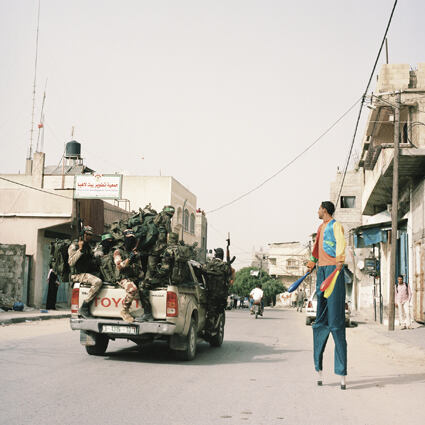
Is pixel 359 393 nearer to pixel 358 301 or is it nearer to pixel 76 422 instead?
pixel 76 422

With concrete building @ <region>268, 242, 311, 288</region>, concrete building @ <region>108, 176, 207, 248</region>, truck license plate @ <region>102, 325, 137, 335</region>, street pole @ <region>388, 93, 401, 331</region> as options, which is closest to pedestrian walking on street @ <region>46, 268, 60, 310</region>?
street pole @ <region>388, 93, 401, 331</region>

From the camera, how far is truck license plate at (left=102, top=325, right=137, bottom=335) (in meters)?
9.37

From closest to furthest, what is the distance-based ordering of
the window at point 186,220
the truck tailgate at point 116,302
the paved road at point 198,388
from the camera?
the paved road at point 198,388, the truck tailgate at point 116,302, the window at point 186,220

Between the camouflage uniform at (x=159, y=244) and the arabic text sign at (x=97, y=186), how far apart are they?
23040 millimetres

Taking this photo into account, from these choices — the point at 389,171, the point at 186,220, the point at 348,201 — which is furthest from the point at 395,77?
the point at 186,220

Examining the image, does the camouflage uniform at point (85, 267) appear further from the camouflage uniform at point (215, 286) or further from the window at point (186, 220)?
the window at point (186, 220)

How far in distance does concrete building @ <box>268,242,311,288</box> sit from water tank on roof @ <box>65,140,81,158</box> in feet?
190

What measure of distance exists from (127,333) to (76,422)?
4.13 m

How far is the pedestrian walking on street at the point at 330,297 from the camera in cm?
735

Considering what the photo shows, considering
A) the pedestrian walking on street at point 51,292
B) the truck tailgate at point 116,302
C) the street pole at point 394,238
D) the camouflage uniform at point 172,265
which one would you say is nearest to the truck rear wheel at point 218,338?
the camouflage uniform at point 172,265

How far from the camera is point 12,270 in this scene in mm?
25844

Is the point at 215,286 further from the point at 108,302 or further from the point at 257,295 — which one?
the point at 257,295

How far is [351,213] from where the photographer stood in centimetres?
5619

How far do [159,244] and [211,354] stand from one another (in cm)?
291
